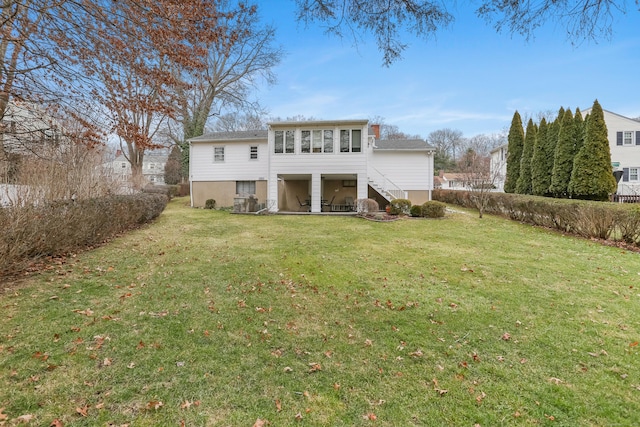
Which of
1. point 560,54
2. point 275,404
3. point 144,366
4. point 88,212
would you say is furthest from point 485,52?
point 88,212

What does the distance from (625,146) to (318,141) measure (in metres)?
26.5

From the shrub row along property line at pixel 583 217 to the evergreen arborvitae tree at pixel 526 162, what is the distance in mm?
9682

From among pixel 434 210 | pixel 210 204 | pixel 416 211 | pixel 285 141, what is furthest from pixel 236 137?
pixel 434 210

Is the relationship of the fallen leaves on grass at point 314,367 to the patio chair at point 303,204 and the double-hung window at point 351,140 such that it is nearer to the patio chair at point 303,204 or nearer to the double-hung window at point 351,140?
the double-hung window at point 351,140

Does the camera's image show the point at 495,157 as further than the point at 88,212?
Yes

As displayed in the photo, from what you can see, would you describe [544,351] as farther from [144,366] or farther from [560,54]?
[144,366]

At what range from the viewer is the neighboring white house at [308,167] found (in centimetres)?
1788

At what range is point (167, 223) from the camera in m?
13.5

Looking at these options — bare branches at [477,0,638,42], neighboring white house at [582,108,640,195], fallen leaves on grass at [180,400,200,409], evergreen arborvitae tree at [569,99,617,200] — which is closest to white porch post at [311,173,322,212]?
evergreen arborvitae tree at [569,99,617,200]

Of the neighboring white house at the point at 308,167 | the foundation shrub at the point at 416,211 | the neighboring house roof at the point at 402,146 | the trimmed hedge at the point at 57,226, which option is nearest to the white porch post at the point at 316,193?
the neighboring white house at the point at 308,167

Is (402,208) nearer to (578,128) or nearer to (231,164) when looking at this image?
(578,128)

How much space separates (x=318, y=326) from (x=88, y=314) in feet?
10.6

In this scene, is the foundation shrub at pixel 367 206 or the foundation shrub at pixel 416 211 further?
the foundation shrub at pixel 367 206

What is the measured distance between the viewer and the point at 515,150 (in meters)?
24.4
